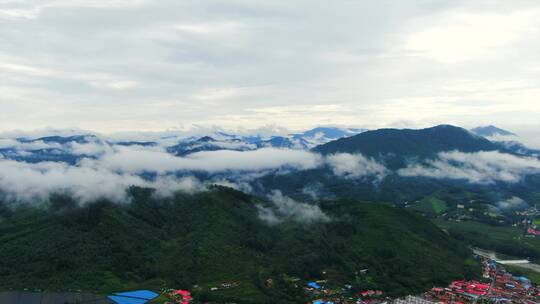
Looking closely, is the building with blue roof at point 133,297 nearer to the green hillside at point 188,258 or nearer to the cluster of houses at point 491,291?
the green hillside at point 188,258

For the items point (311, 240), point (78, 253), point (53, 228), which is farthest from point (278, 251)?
point (53, 228)

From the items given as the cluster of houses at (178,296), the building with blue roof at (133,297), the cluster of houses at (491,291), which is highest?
the building with blue roof at (133,297)

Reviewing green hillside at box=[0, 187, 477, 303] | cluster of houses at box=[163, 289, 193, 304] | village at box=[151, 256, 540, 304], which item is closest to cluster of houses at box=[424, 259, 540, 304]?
village at box=[151, 256, 540, 304]

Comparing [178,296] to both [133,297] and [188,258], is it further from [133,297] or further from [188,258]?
[188,258]

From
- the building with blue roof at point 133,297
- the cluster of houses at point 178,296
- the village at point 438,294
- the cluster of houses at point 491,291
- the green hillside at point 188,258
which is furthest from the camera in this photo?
the green hillside at point 188,258

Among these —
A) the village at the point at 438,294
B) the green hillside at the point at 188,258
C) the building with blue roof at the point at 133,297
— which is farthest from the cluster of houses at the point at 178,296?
the building with blue roof at the point at 133,297

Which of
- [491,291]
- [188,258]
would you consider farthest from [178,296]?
[491,291]

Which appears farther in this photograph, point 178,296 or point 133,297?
point 178,296

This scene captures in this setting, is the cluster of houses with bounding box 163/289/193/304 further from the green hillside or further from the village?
the green hillside

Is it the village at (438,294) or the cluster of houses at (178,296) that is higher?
the cluster of houses at (178,296)

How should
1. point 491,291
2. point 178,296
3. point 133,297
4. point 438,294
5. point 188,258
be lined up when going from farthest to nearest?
point 188,258
point 491,291
point 438,294
point 178,296
point 133,297
